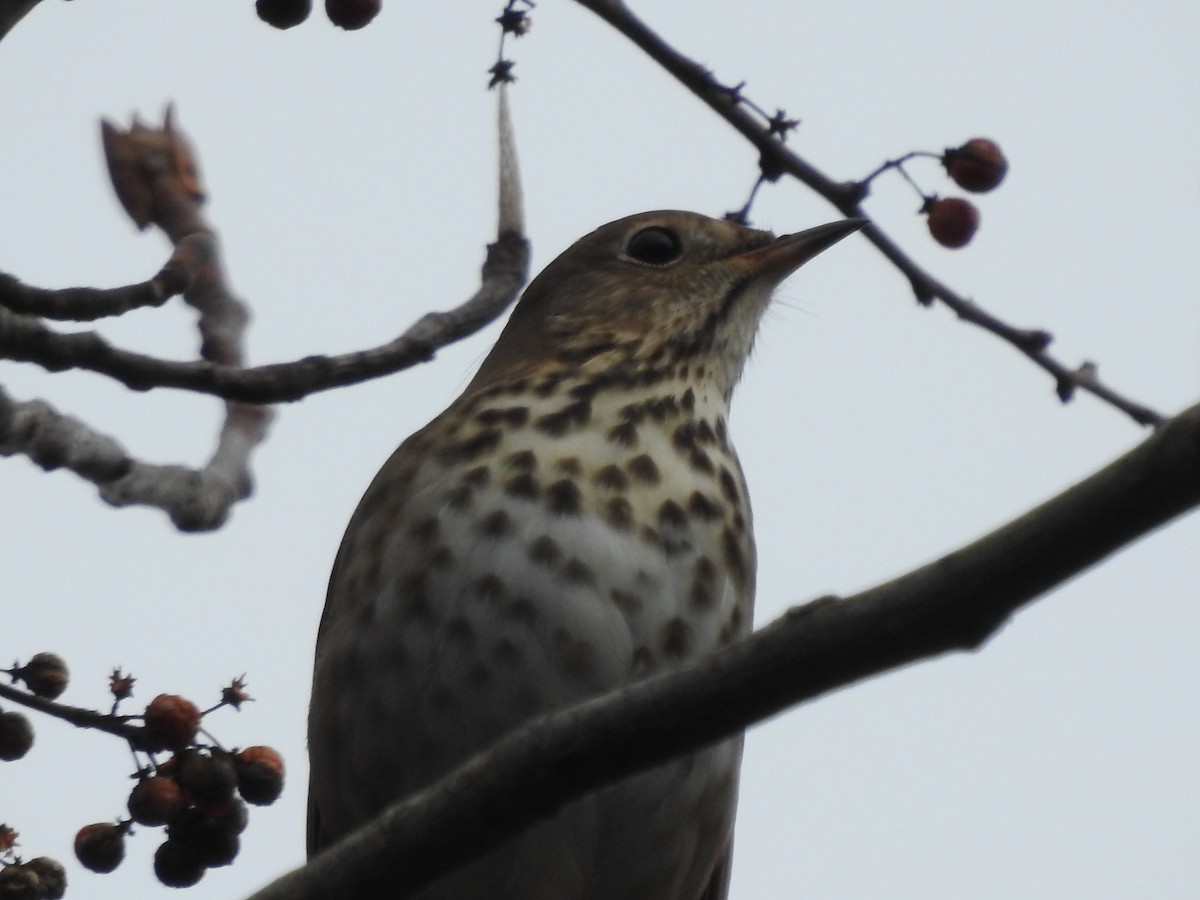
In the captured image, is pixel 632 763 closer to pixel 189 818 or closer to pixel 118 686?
pixel 189 818

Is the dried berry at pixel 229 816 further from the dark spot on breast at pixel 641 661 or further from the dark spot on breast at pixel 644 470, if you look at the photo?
the dark spot on breast at pixel 644 470

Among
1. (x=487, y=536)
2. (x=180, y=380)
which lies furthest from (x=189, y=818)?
(x=487, y=536)

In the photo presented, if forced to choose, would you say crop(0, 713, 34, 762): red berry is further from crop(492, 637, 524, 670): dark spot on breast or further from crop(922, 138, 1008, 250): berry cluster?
crop(922, 138, 1008, 250): berry cluster

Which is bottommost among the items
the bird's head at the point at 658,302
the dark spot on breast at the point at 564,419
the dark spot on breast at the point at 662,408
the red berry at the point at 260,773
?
the red berry at the point at 260,773

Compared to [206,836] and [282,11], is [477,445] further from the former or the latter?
[206,836]

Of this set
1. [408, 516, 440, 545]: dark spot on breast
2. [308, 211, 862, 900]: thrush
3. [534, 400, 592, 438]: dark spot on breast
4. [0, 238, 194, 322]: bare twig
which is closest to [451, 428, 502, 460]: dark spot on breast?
[308, 211, 862, 900]: thrush

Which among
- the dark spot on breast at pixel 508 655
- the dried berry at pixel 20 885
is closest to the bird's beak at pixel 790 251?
the dark spot on breast at pixel 508 655

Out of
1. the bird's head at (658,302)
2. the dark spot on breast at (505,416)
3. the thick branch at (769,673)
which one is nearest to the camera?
the thick branch at (769,673)
